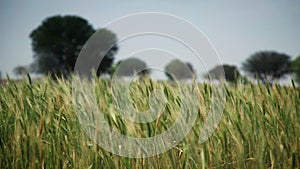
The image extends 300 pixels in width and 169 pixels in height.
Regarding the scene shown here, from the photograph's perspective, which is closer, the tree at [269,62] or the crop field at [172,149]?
the crop field at [172,149]

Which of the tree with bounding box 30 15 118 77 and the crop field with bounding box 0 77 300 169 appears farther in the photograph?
the tree with bounding box 30 15 118 77

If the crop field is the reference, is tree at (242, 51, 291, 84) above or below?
above

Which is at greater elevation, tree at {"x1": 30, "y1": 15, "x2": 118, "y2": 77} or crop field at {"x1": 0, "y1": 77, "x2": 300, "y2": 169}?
tree at {"x1": 30, "y1": 15, "x2": 118, "y2": 77}

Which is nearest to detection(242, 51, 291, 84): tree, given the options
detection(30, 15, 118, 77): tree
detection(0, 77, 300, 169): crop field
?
detection(30, 15, 118, 77): tree

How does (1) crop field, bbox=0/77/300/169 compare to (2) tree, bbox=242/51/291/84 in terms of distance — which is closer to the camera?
(1) crop field, bbox=0/77/300/169

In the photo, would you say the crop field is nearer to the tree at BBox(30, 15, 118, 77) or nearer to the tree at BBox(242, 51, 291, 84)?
the tree at BBox(30, 15, 118, 77)

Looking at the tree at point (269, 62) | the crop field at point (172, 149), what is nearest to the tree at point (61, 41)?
the tree at point (269, 62)

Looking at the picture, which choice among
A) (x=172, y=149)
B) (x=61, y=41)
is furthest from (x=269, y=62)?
(x=172, y=149)

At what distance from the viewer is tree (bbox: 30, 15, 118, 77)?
1072 inches

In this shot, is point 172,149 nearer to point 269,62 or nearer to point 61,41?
point 61,41

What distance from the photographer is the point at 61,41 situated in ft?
92.7

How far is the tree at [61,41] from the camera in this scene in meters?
27.2

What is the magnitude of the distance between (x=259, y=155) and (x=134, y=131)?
78 centimetres

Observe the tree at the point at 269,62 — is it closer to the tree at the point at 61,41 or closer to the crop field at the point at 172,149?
the tree at the point at 61,41
